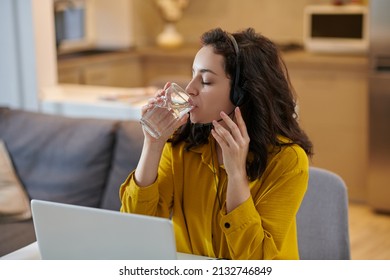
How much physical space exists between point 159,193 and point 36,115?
132 cm

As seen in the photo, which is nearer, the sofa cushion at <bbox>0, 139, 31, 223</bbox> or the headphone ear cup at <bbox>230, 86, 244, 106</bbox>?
the headphone ear cup at <bbox>230, 86, 244, 106</bbox>

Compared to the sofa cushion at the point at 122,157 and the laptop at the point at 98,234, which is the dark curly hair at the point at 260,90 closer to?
the laptop at the point at 98,234

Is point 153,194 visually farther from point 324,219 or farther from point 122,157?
point 122,157

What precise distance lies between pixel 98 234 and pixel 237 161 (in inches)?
14.9

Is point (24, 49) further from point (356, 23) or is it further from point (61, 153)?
point (356, 23)

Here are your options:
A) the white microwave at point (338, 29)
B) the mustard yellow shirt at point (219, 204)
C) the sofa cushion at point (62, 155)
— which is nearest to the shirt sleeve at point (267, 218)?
the mustard yellow shirt at point (219, 204)

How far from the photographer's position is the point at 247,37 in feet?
5.88

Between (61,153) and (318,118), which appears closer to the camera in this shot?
(61,153)

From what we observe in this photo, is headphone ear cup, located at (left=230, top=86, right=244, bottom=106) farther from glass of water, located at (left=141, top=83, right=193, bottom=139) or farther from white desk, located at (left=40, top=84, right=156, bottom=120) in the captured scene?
white desk, located at (left=40, top=84, right=156, bottom=120)

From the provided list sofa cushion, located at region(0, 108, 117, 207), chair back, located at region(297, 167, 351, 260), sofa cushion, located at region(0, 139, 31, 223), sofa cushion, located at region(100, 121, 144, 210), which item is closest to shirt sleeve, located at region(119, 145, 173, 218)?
chair back, located at region(297, 167, 351, 260)

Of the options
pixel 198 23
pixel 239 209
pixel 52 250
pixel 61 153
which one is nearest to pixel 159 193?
pixel 239 209

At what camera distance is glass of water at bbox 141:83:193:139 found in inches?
67.5

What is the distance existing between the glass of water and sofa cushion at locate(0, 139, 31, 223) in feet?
4.17

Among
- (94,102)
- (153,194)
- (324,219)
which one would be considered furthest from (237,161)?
(94,102)
